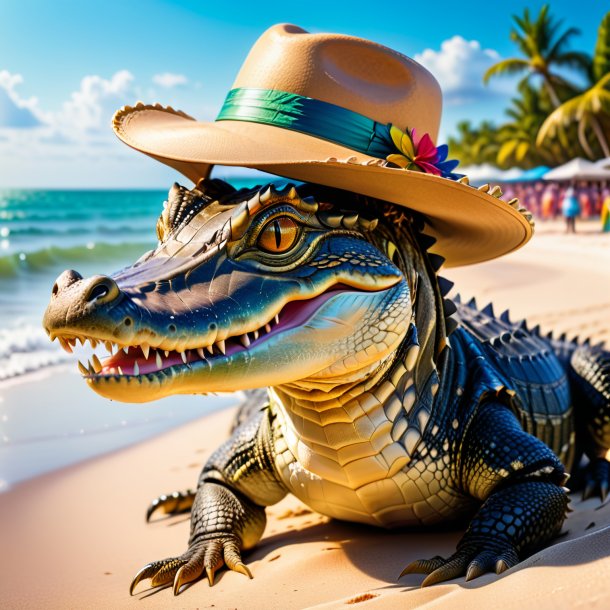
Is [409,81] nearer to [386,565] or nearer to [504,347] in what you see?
[504,347]

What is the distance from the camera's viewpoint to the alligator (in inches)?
75.1

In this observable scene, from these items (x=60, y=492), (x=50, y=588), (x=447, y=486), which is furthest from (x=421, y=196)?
(x=60, y=492)

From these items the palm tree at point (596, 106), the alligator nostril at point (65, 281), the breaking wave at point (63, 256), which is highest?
the palm tree at point (596, 106)

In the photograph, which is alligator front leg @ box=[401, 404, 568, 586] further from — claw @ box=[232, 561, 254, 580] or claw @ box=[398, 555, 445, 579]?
claw @ box=[232, 561, 254, 580]

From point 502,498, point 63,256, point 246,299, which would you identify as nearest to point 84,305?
point 246,299

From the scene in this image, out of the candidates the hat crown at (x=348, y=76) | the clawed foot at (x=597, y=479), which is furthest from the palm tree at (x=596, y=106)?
the hat crown at (x=348, y=76)

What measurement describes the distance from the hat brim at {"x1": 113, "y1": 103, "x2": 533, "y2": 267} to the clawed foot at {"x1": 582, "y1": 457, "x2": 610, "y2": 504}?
1163 mm

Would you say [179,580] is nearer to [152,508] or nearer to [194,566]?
[194,566]

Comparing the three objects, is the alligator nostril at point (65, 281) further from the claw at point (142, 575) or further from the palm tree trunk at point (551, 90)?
the palm tree trunk at point (551, 90)

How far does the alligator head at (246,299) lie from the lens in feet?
6.05

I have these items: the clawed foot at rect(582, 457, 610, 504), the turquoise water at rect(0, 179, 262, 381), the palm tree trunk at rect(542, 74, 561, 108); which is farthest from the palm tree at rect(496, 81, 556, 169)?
the clawed foot at rect(582, 457, 610, 504)

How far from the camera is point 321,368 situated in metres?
2.20

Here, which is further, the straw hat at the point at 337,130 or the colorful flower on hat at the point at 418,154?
the colorful flower on hat at the point at 418,154

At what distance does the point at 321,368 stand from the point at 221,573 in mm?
922
